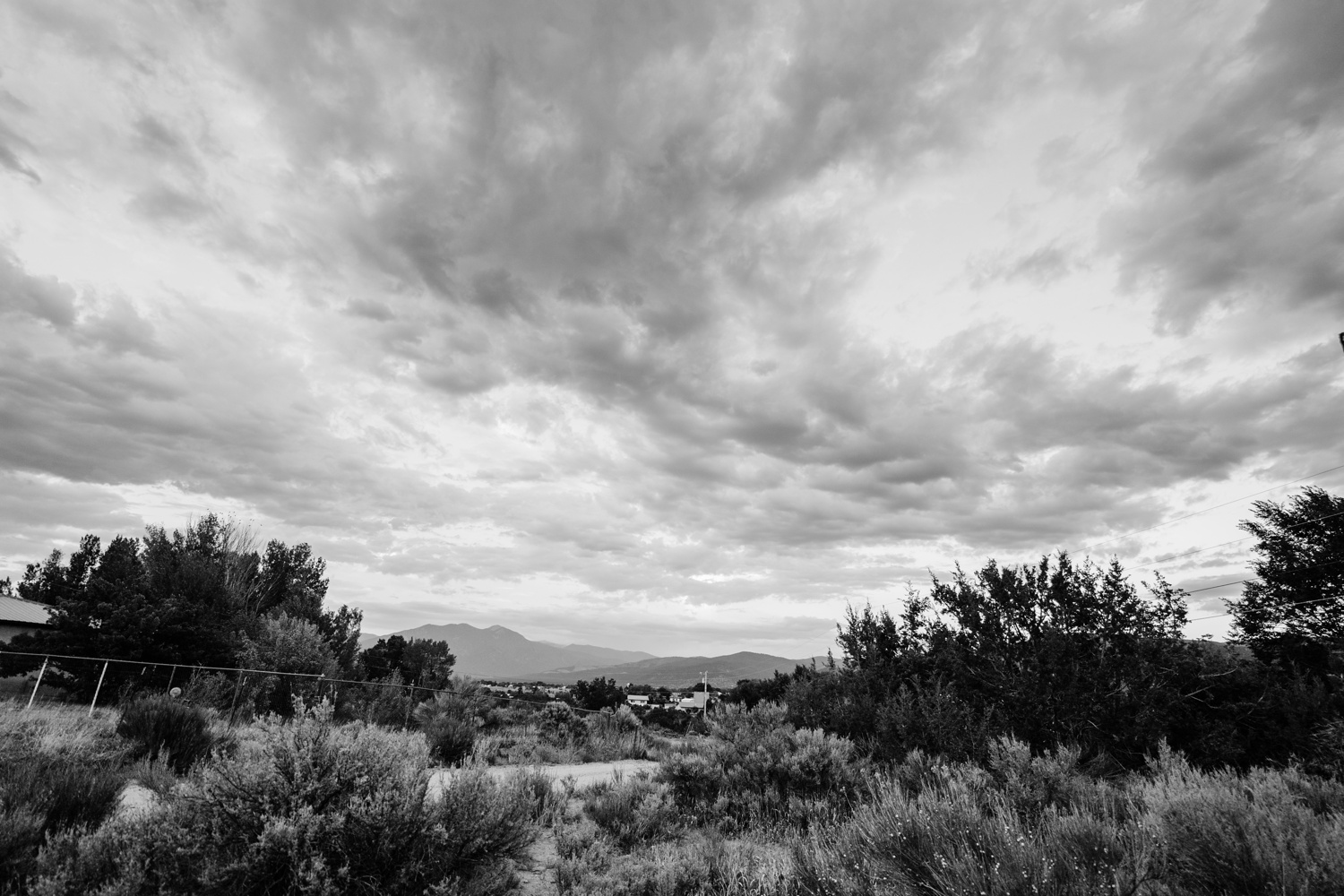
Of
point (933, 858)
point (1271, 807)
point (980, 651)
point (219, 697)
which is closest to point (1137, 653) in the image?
point (980, 651)

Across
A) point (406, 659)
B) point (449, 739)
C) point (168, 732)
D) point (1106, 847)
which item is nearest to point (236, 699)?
point (449, 739)

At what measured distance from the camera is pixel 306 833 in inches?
174

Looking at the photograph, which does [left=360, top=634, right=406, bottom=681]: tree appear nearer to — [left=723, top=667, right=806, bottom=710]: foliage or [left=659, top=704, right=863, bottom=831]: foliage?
[left=723, top=667, right=806, bottom=710]: foliage

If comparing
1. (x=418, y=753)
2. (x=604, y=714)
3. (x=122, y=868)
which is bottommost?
(x=604, y=714)

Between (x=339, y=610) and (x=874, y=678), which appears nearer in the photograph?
(x=874, y=678)

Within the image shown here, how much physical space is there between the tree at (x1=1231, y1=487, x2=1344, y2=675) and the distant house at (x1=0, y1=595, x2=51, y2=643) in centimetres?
6284

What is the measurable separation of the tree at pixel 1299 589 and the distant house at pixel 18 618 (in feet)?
206

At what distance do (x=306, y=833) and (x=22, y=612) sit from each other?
57652 mm

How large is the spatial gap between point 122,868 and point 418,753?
2517mm

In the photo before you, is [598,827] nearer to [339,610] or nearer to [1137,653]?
[1137,653]

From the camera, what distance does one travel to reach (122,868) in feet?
13.6

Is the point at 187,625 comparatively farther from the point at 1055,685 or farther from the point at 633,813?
the point at 1055,685

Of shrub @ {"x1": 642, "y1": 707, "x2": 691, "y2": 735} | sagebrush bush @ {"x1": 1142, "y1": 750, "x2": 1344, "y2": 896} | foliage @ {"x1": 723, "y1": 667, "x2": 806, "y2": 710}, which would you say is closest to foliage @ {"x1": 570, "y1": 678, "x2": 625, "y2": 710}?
shrub @ {"x1": 642, "y1": 707, "x2": 691, "y2": 735}

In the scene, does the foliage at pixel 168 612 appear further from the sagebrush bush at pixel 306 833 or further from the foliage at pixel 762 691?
the foliage at pixel 762 691
